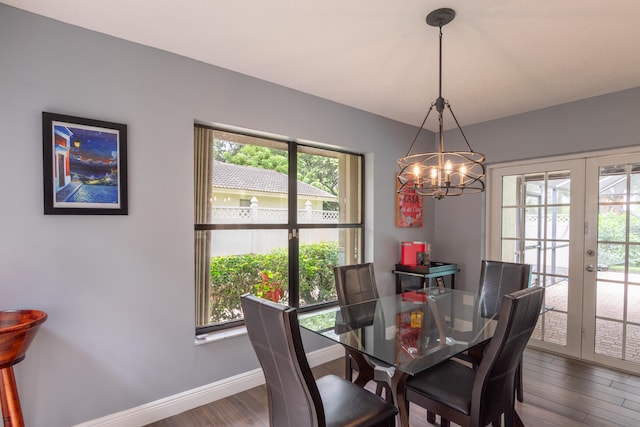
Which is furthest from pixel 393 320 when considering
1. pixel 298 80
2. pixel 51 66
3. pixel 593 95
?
pixel 593 95

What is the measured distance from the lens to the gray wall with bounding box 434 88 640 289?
2.85m

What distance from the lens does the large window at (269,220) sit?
2.52 meters

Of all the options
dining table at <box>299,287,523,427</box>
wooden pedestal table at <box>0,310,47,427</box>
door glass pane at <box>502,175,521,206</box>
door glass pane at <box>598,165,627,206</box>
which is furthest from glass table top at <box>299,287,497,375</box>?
door glass pane at <box>598,165,627,206</box>

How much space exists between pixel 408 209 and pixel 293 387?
286cm

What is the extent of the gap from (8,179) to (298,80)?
197 centimetres

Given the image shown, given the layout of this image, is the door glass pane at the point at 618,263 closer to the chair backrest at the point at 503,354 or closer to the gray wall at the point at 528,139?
the gray wall at the point at 528,139

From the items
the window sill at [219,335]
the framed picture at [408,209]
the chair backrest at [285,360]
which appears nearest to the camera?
the chair backrest at [285,360]

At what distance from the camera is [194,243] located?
93.8 inches

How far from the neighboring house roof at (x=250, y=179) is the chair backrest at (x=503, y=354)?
199 cm

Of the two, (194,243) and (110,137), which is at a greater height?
(110,137)

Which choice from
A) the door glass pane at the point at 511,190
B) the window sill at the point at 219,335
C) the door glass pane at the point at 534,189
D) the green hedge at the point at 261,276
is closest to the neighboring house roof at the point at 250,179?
the green hedge at the point at 261,276

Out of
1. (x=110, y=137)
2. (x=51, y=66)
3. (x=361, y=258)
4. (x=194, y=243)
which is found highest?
(x=51, y=66)

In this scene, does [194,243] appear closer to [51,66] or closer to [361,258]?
[51,66]

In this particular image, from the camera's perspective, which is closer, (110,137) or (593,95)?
→ (110,137)
